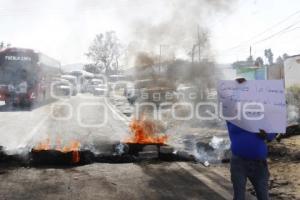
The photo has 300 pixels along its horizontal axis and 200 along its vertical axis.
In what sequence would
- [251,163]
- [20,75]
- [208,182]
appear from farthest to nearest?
1. [20,75]
2. [208,182]
3. [251,163]

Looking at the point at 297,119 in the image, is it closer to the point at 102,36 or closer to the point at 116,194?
the point at 116,194

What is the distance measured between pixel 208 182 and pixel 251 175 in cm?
260

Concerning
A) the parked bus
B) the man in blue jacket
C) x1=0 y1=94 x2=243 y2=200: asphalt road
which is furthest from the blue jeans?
the parked bus

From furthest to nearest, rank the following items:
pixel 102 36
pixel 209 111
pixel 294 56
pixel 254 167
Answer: pixel 294 56 < pixel 102 36 < pixel 209 111 < pixel 254 167

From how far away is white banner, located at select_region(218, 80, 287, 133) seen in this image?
376 centimetres

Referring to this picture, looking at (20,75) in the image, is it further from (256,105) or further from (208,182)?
(256,105)

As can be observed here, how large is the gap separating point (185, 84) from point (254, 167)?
19.1 metres

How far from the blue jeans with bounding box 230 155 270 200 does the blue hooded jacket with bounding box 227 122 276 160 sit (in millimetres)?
53

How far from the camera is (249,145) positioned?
3.86 metres

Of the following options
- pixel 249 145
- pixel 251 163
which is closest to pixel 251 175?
pixel 251 163

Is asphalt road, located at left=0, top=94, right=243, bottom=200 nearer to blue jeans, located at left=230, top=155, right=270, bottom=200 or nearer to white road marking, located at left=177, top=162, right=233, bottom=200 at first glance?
white road marking, located at left=177, top=162, right=233, bottom=200

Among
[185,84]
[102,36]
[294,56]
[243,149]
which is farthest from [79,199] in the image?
[294,56]

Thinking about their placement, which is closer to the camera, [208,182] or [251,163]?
[251,163]

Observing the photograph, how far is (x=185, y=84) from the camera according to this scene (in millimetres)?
22797
